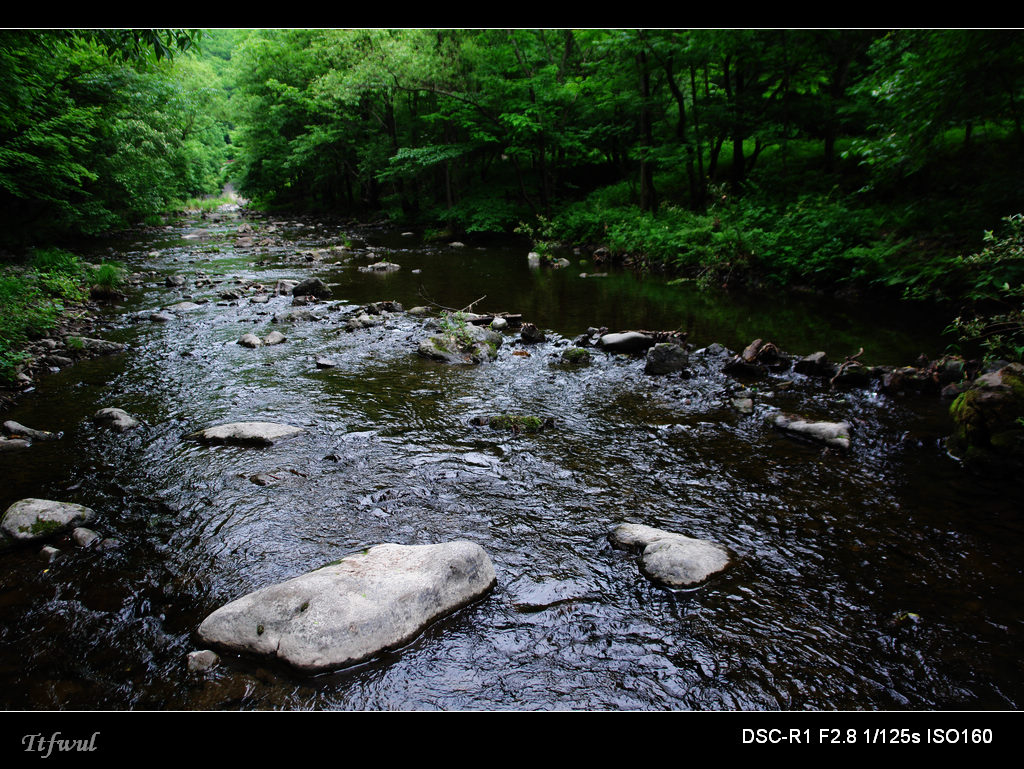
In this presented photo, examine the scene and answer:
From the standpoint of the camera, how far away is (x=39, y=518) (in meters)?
3.92

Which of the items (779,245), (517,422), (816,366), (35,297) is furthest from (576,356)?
(35,297)

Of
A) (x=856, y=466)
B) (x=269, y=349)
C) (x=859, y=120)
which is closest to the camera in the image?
(x=856, y=466)

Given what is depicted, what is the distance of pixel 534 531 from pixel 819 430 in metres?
3.69

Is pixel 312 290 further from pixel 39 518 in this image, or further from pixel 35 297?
pixel 39 518

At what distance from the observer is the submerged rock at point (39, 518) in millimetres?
3796

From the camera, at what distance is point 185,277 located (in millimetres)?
15516

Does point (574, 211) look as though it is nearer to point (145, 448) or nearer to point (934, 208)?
point (934, 208)

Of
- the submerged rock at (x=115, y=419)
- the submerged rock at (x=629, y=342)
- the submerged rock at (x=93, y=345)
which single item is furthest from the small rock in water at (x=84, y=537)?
the submerged rock at (x=629, y=342)

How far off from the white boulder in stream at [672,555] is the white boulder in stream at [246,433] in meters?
3.99

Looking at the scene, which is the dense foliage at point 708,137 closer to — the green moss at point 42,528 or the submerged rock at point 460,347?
the submerged rock at point 460,347

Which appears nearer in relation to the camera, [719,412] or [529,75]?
[719,412]
